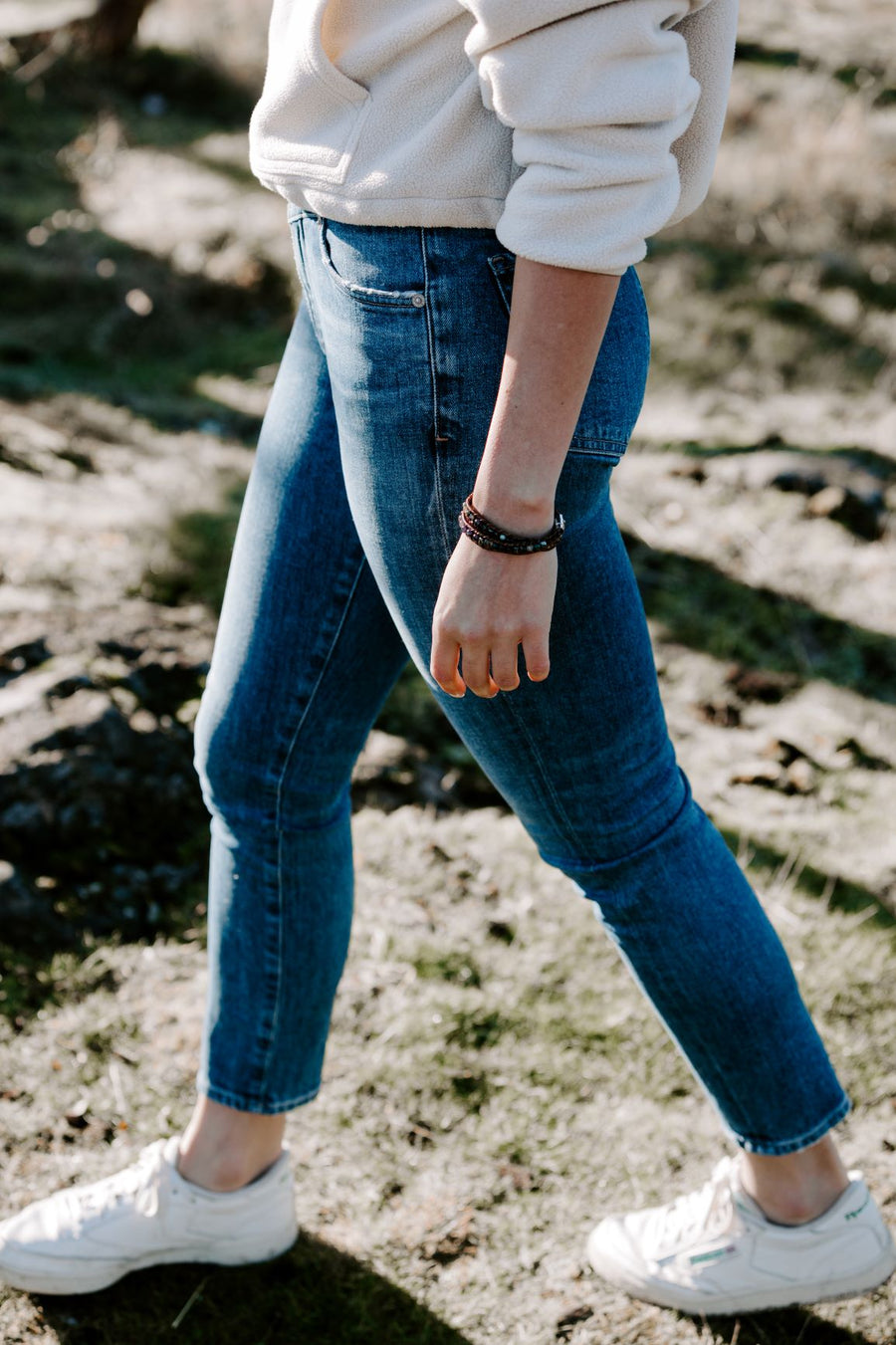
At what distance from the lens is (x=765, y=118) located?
297 inches

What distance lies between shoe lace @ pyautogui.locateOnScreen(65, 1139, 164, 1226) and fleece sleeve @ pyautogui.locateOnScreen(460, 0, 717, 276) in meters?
1.37

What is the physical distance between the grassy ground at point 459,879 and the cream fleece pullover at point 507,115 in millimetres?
1478

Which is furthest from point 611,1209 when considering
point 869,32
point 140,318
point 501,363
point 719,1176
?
point 869,32

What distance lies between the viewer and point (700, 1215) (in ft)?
5.47

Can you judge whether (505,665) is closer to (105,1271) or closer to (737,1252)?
(737,1252)

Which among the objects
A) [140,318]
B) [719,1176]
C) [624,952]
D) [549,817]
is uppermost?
[549,817]

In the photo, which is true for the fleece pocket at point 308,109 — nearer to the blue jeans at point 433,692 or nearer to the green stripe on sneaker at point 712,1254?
the blue jeans at point 433,692

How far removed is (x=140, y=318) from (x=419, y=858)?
433 centimetres

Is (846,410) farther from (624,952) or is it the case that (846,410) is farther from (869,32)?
(869,32)

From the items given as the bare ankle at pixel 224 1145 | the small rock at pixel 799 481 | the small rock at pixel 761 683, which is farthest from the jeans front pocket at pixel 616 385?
the small rock at pixel 799 481

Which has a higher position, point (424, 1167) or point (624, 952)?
point (624, 952)

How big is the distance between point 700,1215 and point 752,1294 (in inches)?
4.6

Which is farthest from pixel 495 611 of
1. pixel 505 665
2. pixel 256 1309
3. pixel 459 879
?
pixel 459 879

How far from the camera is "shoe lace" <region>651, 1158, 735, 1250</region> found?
5.39ft
